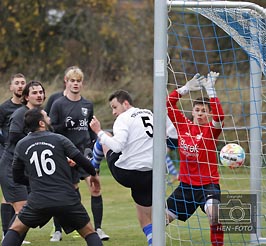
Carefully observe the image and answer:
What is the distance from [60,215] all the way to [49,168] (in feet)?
1.44

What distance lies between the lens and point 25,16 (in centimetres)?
2820

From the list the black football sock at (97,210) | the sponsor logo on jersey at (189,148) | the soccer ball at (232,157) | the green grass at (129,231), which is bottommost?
the green grass at (129,231)

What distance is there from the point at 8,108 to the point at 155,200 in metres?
3.06

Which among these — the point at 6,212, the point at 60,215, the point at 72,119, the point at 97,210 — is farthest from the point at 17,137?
the point at 60,215

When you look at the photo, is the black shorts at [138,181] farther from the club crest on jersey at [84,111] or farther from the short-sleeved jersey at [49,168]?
the club crest on jersey at [84,111]

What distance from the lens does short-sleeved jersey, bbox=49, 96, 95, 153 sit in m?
10.1

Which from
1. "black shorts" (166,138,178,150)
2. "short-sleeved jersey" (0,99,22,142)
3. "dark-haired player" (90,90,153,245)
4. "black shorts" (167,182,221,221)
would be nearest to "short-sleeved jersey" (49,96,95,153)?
"short-sleeved jersey" (0,99,22,142)

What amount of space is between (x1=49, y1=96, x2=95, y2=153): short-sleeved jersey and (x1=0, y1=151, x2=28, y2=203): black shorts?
87cm

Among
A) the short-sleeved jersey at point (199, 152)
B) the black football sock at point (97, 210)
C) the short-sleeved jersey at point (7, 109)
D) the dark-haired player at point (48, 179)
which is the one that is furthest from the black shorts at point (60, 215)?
the black football sock at point (97, 210)

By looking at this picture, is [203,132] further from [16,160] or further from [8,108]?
[8,108]

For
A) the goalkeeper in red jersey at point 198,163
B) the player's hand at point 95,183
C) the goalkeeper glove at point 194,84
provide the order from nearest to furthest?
1. the goalkeeper glove at point 194,84
2. the goalkeeper in red jersey at point 198,163
3. the player's hand at point 95,183

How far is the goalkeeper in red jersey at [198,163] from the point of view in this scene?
837 cm

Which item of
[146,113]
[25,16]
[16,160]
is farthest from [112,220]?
[25,16]

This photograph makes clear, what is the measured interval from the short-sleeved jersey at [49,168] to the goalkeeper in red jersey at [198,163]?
133cm
